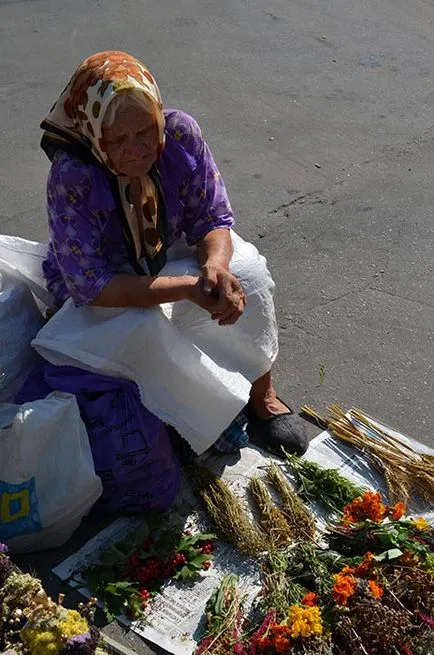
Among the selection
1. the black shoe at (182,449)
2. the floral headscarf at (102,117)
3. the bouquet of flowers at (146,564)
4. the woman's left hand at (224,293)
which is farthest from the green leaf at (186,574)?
the floral headscarf at (102,117)

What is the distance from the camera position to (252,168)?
4.71 metres

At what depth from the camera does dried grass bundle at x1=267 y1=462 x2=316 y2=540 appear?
265 centimetres

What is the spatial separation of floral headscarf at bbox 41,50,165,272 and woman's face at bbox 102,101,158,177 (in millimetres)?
20

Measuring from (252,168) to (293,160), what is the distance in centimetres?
23

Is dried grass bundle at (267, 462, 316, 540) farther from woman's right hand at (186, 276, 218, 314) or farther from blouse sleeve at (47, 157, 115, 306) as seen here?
blouse sleeve at (47, 157, 115, 306)

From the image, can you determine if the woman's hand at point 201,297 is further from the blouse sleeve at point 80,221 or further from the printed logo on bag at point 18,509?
the printed logo on bag at point 18,509

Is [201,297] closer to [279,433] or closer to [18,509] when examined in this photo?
[279,433]

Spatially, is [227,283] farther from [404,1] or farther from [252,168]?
[404,1]

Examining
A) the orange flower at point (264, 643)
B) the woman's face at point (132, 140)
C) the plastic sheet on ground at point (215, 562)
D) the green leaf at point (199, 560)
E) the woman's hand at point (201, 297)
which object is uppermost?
the woman's face at point (132, 140)

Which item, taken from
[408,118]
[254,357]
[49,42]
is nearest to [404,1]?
[408,118]

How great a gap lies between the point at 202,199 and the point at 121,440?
75 centimetres

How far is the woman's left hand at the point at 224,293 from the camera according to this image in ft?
8.68

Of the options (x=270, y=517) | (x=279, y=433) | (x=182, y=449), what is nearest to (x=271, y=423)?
(x=279, y=433)

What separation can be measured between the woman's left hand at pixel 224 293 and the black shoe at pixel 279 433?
0.45 metres
